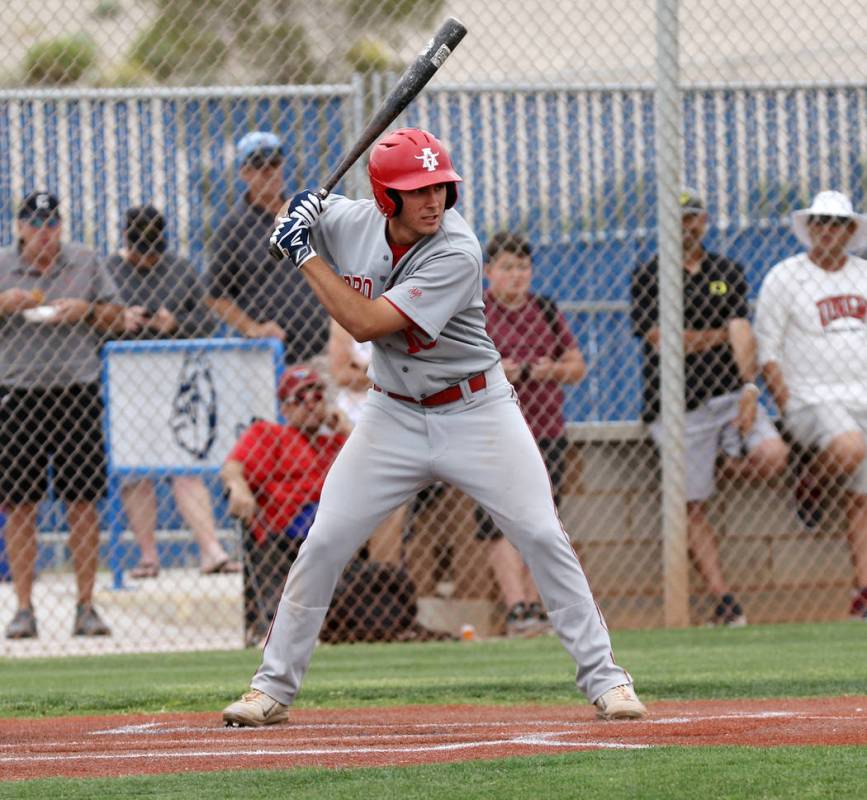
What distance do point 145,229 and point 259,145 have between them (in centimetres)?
73

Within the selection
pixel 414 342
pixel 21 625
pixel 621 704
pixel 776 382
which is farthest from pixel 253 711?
pixel 776 382

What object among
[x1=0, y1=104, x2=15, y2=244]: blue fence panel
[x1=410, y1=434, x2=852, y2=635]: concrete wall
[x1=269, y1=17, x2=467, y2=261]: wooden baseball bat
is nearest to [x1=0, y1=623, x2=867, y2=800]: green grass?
[x1=410, y1=434, x2=852, y2=635]: concrete wall

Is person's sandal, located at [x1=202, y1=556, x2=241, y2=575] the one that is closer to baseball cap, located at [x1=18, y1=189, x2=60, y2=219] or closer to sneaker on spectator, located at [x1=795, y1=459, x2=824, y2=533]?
baseball cap, located at [x1=18, y1=189, x2=60, y2=219]

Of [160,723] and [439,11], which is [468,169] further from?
[160,723]

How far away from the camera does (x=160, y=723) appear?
5316mm

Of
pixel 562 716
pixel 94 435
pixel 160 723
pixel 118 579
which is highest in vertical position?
pixel 562 716

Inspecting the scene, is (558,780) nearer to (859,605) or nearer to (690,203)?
(690,203)

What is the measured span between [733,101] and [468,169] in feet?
4.87

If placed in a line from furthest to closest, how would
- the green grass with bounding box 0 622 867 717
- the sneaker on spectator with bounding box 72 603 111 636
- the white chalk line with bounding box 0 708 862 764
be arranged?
the sneaker on spectator with bounding box 72 603 111 636 < the green grass with bounding box 0 622 867 717 < the white chalk line with bounding box 0 708 862 764

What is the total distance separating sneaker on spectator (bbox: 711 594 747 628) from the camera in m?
8.80

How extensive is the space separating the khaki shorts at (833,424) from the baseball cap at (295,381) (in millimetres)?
2573

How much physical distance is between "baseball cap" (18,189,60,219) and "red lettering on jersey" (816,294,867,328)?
391cm

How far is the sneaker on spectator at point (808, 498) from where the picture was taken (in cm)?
900

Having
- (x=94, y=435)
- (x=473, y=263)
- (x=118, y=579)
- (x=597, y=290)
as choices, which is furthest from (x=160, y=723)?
(x=597, y=290)
